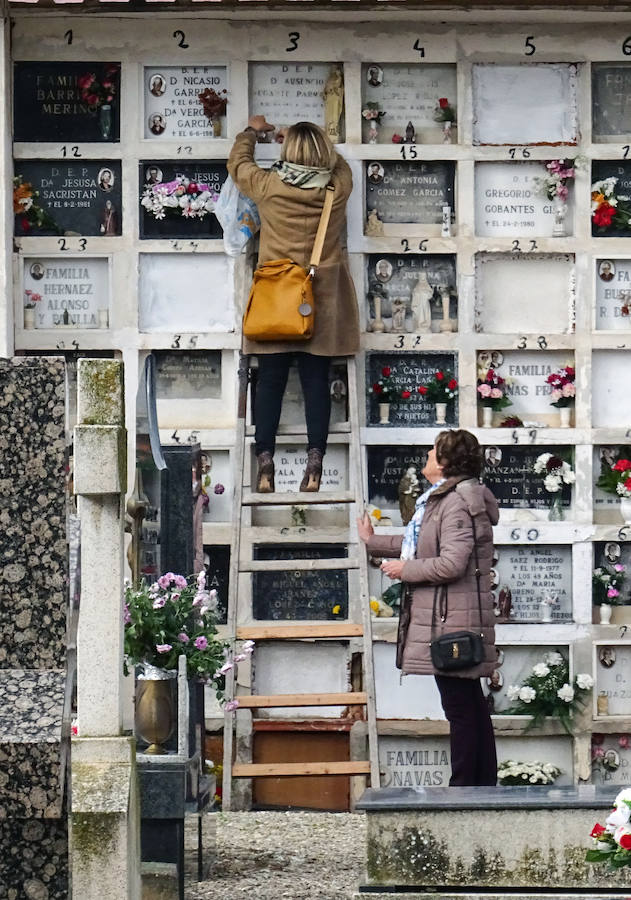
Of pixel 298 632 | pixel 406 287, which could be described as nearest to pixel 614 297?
pixel 406 287

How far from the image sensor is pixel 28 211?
8.62 metres

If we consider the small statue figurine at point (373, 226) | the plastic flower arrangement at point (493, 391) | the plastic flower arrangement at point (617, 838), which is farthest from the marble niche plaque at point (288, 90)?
the plastic flower arrangement at point (617, 838)

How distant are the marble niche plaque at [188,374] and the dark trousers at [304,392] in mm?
348

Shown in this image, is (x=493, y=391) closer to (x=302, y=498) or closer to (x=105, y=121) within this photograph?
(x=302, y=498)

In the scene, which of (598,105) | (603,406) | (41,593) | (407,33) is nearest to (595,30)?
(598,105)

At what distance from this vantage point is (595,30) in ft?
28.3

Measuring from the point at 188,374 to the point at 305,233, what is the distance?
0.96 meters

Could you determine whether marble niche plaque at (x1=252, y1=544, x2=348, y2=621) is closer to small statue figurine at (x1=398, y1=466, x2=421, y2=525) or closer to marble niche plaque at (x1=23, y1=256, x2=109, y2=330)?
small statue figurine at (x1=398, y1=466, x2=421, y2=525)

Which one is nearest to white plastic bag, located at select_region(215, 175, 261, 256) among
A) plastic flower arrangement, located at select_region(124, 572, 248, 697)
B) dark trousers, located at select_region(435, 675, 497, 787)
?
plastic flower arrangement, located at select_region(124, 572, 248, 697)

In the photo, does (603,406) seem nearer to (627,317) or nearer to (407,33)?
(627,317)

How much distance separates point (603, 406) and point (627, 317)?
1.51 feet

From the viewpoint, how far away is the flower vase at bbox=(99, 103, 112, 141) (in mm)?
8625

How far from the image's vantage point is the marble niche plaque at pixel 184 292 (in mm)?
8664

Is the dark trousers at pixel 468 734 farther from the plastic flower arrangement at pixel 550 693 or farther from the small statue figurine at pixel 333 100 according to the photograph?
the small statue figurine at pixel 333 100
